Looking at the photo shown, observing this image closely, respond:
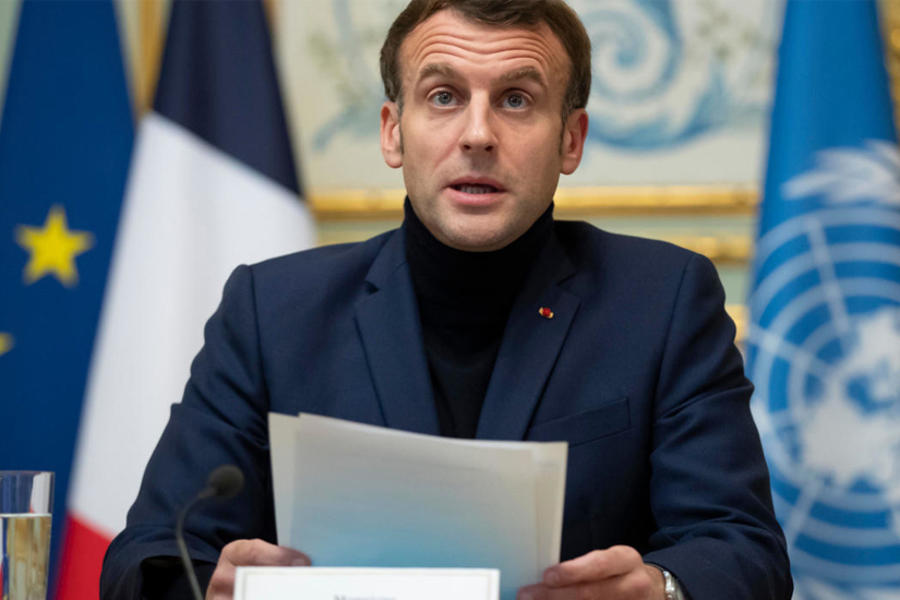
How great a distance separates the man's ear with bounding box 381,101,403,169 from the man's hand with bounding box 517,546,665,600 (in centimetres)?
93

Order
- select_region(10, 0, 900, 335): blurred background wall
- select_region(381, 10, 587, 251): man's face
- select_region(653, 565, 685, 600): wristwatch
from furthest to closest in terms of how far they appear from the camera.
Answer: select_region(10, 0, 900, 335): blurred background wall → select_region(381, 10, 587, 251): man's face → select_region(653, 565, 685, 600): wristwatch

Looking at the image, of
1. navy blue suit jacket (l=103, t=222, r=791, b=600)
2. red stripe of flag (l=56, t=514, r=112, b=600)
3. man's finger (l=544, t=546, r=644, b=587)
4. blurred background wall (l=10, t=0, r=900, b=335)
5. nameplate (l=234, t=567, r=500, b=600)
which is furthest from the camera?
blurred background wall (l=10, t=0, r=900, b=335)

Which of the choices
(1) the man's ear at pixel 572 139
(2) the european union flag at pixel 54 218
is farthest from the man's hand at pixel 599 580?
(2) the european union flag at pixel 54 218

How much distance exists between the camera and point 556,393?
6.07 ft

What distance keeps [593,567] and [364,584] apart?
11.8 inches

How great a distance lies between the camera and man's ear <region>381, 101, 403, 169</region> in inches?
80.4

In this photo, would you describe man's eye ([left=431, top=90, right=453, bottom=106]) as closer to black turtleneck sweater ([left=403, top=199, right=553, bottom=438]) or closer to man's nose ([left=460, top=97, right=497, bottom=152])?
man's nose ([left=460, top=97, right=497, bottom=152])

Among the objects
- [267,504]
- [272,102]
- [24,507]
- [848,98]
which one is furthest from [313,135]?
[24,507]

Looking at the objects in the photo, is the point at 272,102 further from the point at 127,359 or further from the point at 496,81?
the point at 496,81

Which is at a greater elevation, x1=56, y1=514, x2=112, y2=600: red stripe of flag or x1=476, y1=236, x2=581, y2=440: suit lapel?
x1=476, y1=236, x2=581, y2=440: suit lapel

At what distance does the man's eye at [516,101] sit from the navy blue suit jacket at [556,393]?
30 centimetres

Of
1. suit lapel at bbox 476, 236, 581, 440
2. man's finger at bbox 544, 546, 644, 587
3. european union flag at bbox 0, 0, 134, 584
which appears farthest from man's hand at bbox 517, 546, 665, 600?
european union flag at bbox 0, 0, 134, 584

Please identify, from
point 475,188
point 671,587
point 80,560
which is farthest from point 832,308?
point 80,560

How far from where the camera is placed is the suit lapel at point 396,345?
1819 millimetres
